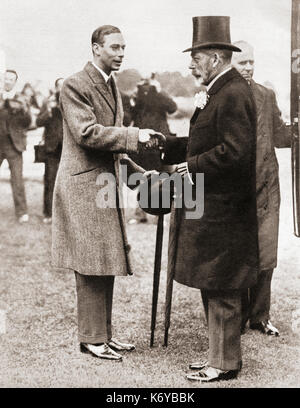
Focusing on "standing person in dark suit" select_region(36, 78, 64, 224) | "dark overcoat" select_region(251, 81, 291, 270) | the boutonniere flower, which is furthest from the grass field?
the boutonniere flower

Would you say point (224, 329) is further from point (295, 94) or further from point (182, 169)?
point (295, 94)

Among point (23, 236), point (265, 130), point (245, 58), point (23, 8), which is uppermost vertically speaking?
point (23, 8)

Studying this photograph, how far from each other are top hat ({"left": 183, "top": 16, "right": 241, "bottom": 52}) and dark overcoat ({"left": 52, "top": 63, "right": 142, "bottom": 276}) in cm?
69

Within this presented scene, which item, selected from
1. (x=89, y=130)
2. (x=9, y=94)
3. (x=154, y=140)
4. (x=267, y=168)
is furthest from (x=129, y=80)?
(x=89, y=130)

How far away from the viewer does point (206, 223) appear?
13.8 ft

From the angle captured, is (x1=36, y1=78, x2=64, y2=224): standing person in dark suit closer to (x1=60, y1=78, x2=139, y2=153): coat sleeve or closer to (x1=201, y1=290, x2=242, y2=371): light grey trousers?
(x1=60, y1=78, x2=139, y2=153): coat sleeve

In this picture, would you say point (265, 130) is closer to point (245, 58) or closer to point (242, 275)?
point (245, 58)

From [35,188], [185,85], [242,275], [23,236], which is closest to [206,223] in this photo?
[242,275]

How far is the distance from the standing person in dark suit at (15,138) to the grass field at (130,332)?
5.26ft

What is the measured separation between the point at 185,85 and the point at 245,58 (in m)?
2.07

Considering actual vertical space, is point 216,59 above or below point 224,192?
above

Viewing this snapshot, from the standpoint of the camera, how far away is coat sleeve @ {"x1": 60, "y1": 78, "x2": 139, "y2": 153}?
14.3 ft

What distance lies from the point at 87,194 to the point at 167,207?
532 millimetres

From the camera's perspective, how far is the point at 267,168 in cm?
507
